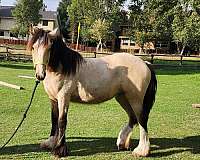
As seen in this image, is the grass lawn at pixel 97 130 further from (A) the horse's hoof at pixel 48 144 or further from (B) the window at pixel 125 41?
(B) the window at pixel 125 41

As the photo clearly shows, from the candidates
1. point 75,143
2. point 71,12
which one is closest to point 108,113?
point 75,143

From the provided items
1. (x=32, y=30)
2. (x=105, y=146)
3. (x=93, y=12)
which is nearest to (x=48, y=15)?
(x=93, y=12)

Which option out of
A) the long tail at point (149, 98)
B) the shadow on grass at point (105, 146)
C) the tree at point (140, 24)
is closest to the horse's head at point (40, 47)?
the shadow on grass at point (105, 146)

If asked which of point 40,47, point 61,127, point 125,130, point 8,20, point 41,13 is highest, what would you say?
point 41,13

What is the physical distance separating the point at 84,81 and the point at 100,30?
185 ft

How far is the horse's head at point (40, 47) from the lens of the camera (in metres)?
5.51

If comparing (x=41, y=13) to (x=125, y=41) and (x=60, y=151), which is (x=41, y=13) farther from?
(x=60, y=151)

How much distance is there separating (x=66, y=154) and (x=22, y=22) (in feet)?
229

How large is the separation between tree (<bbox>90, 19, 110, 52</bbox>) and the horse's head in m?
56.1

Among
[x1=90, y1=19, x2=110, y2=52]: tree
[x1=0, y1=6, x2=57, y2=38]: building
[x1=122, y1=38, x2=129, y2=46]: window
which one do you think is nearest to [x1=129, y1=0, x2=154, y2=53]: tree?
[x1=90, y1=19, x2=110, y2=52]: tree

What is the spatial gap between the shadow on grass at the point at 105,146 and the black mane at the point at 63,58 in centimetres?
133

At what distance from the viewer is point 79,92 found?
20.0ft

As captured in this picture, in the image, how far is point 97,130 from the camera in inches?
316

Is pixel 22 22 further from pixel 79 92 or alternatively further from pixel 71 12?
pixel 79 92
